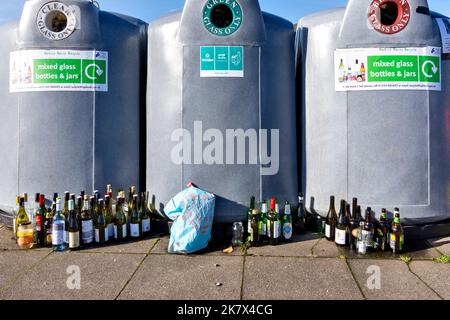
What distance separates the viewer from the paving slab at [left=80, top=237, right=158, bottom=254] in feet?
12.8

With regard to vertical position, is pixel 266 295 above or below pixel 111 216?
below

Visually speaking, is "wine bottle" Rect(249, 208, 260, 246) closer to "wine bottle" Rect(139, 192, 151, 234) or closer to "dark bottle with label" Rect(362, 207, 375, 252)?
"dark bottle with label" Rect(362, 207, 375, 252)

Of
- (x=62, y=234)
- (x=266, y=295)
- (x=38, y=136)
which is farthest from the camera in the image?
(x=38, y=136)

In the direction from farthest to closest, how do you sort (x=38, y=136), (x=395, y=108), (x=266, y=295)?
(x=38, y=136) → (x=395, y=108) → (x=266, y=295)

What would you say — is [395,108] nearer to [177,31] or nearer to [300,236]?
[300,236]

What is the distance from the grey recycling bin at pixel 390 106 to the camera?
4.10m

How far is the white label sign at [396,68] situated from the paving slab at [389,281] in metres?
2.13

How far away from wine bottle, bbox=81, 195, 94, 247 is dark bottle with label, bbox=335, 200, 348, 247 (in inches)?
118

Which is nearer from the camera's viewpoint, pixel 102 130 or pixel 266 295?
pixel 266 295

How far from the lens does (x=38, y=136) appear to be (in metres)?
4.42

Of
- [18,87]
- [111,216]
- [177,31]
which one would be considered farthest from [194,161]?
[18,87]

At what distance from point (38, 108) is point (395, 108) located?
15.3 feet

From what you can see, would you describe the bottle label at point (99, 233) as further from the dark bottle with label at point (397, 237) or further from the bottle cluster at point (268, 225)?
the dark bottle with label at point (397, 237)

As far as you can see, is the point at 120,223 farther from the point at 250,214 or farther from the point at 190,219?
Answer: the point at 250,214
